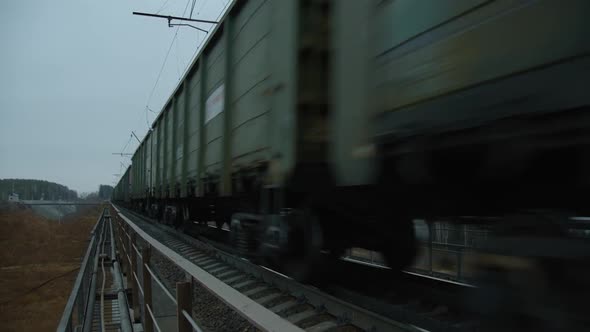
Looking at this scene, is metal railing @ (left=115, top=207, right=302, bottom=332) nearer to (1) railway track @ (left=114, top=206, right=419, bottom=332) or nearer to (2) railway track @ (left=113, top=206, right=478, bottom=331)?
(1) railway track @ (left=114, top=206, right=419, bottom=332)

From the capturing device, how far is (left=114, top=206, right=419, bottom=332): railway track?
386 centimetres

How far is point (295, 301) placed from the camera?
16.0 feet

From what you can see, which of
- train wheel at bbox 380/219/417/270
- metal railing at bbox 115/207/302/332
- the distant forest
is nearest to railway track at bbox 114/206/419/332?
metal railing at bbox 115/207/302/332

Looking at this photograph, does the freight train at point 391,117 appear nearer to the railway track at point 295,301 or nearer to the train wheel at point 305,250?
the train wheel at point 305,250

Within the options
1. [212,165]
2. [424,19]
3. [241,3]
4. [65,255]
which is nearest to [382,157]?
Answer: [424,19]

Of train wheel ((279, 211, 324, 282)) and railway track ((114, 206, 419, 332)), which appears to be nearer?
railway track ((114, 206, 419, 332))

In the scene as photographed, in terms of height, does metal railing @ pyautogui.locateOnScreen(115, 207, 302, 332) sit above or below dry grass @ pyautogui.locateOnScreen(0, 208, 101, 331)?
above

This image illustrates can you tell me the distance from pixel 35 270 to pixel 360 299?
2214 centimetres

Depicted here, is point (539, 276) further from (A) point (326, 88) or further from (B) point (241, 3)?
(B) point (241, 3)

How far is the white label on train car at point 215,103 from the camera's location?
785 cm

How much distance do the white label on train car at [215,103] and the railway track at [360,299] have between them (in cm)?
263

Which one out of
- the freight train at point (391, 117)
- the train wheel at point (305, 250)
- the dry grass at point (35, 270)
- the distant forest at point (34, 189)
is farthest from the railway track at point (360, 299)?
the distant forest at point (34, 189)

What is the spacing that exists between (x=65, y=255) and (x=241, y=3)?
916 inches

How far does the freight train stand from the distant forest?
67745 mm
